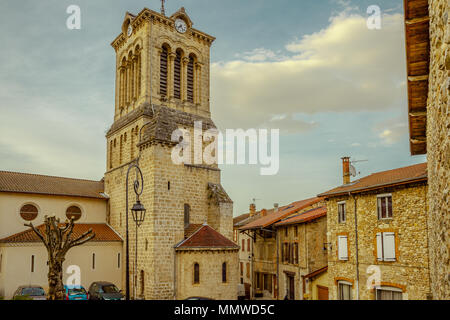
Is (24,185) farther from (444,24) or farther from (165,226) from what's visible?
(444,24)

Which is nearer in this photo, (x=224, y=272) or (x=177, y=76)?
(x=224, y=272)

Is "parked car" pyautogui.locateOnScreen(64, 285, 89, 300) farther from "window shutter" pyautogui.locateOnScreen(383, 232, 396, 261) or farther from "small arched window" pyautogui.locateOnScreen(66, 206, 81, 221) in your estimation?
"window shutter" pyautogui.locateOnScreen(383, 232, 396, 261)

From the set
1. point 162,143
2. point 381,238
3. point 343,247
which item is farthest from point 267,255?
point 381,238

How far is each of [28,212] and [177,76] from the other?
570 inches

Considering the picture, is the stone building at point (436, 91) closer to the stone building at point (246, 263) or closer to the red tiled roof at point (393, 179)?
the red tiled roof at point (393, 179)

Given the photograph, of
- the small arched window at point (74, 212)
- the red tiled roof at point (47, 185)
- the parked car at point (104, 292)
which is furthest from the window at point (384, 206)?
the small arched window at point (74, 212)

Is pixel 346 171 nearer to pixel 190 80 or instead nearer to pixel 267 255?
pixel 267 255

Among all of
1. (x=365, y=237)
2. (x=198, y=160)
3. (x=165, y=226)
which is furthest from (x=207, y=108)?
(x=365, y=237)

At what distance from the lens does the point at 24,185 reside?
25859mm

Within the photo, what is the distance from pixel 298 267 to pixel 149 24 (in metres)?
20.2

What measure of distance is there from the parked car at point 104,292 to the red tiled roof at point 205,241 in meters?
4.19

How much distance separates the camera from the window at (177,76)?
29.1 metres

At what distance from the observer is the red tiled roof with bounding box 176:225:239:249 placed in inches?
877

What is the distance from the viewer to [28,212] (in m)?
25.5
